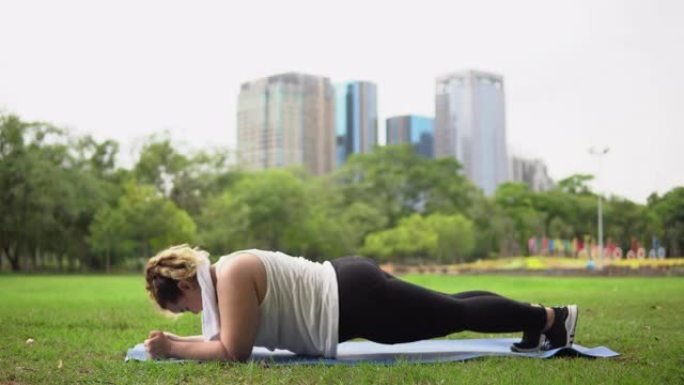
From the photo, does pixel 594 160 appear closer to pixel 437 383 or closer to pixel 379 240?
pixel 437 383

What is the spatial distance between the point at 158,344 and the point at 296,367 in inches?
16.6

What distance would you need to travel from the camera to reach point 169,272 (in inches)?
91.4

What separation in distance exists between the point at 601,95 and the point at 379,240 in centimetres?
1157

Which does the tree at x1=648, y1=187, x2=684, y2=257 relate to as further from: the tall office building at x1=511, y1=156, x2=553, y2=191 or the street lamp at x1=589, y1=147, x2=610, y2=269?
the tall office building at x1=511, y1=156, x2=553, y2=191

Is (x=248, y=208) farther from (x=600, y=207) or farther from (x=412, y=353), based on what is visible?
(x=412, y=353)

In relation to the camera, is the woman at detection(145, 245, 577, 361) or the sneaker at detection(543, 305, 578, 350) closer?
the woman at detection(145, 245, 577, 361)

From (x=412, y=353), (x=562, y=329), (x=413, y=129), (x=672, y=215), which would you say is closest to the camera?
(x=562, y=329)

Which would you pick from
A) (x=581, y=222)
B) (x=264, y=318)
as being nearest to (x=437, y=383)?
(x=264, y=318)

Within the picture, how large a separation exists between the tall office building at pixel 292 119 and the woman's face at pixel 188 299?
11597mm

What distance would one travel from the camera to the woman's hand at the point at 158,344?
91.4 inches

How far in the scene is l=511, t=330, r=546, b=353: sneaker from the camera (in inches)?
98.9

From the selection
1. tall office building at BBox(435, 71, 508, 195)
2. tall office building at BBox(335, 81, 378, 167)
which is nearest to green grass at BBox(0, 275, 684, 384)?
tall office building at BBox(435, 71, 508, 195)

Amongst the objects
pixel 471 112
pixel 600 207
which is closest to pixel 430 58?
pixel 471 112

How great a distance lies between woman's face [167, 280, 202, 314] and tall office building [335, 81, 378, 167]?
1022 centimetres
